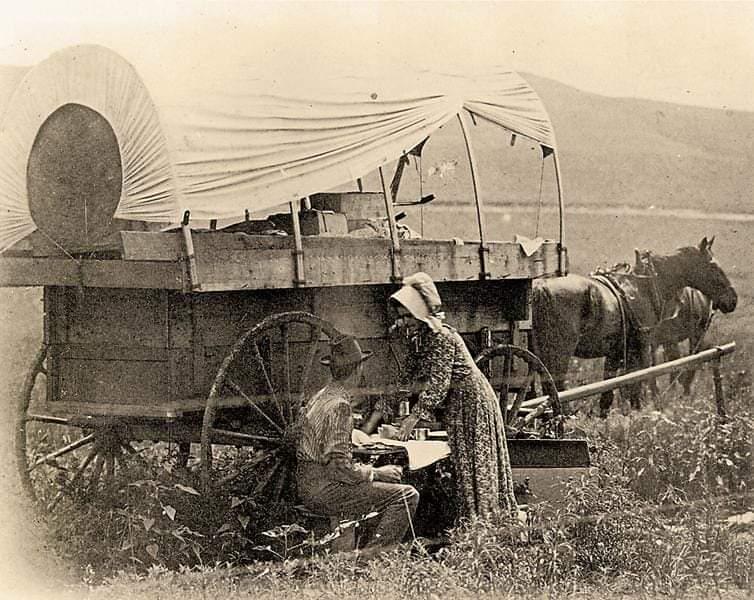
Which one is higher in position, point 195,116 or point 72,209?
point 195,116

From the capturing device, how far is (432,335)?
5.75 m

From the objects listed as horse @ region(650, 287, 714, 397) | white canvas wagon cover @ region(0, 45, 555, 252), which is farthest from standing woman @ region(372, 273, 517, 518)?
horse @ region(650, 287, 714, 397)

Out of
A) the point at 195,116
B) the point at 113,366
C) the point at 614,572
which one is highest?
the point at 195,116

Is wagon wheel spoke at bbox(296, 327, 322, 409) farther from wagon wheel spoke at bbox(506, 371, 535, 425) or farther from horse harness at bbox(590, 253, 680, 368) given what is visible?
horse harness at bbox(590, 253, 680, 368)

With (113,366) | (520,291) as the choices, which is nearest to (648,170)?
(520,291)

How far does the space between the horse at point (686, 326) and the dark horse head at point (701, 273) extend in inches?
16.0

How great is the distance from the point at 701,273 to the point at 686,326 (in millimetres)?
998

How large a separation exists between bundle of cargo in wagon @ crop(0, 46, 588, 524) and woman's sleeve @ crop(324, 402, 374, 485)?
2.47ft

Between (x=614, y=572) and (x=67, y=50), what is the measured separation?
4597 millimetres

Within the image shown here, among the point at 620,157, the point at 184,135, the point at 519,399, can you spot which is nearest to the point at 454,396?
the point at 519,399

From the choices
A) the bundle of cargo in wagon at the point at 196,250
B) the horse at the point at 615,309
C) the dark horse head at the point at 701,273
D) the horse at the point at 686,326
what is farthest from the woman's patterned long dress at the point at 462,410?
the horse at the point at 686,326

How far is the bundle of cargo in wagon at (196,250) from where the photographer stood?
5328mm

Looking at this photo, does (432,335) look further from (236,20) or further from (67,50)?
(67,50)

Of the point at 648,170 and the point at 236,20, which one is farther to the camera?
the point at 648,170
